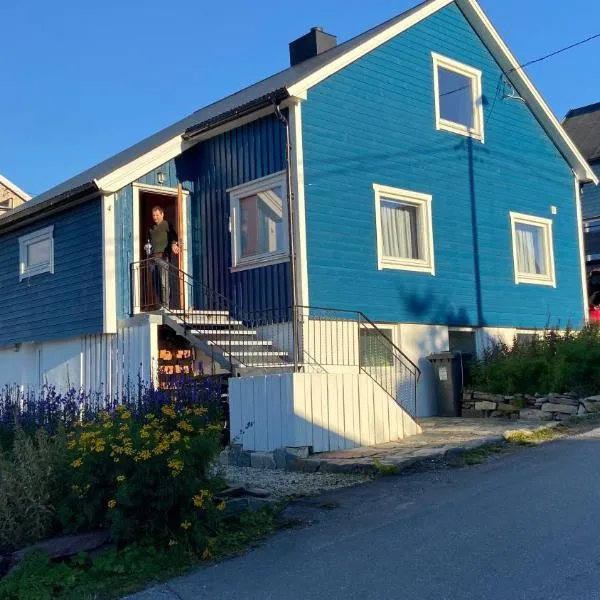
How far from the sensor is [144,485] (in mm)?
6215

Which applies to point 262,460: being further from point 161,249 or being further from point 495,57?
point 495,57

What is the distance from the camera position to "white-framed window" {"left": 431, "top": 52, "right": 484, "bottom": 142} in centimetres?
1584

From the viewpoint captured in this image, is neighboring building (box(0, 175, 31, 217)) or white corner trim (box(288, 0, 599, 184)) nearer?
white corner trim (box(288, 0, 599, 184))

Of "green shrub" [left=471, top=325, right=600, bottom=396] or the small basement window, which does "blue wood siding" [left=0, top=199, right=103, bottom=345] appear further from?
"green shrub" [left=471, top=325, right=600, bottom=396]

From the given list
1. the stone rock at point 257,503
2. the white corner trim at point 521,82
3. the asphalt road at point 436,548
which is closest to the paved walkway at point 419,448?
the asphalt road at point 436,548

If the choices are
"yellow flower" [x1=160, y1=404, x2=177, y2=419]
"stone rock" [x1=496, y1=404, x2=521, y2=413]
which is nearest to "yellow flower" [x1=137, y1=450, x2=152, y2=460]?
"yellow flower" [x1=160, y1=404, x2=177, y2=419]

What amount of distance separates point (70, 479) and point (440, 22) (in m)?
12.6

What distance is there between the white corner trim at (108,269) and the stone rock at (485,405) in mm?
6100

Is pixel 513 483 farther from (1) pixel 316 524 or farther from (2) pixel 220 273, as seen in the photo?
(2) pixel 220 273

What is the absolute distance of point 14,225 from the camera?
15875 millimetres

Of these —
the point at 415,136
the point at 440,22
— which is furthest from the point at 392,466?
the point at 440,22

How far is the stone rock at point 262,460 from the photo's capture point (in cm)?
1003

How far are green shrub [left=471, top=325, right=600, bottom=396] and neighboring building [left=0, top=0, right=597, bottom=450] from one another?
1177 mm

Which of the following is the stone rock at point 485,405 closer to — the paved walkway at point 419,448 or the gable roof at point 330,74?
the paved walkway at point 419,448
